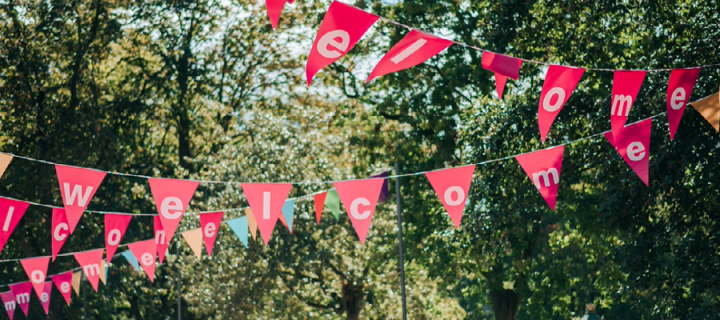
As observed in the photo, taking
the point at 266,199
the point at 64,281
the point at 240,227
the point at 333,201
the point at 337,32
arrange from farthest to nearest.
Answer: the point at 64,281 → the point at 240,227 → the point at 333,201 → the point at 266,199 → the point at 337,32

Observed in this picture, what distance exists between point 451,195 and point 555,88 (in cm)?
180

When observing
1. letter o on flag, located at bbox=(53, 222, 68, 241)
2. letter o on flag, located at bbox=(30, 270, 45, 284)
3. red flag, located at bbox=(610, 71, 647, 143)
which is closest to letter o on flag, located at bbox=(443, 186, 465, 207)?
red flag, located at bbox=(610, 71, 647, 143)

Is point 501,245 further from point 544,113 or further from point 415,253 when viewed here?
point 544,113

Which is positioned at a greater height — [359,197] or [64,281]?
[359,197]

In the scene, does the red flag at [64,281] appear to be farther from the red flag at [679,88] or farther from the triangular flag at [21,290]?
the red flag at [679,88]

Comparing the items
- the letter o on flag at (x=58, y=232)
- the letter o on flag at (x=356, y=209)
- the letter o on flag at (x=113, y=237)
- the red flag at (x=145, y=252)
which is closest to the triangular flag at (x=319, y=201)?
the letter o on flag at (x=356, y=209)

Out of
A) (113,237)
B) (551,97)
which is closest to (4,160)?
(113,237)

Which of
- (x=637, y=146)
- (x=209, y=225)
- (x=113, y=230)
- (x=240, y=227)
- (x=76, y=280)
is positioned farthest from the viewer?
(x=76, y=280)

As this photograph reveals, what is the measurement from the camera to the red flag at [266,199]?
29.0 ft

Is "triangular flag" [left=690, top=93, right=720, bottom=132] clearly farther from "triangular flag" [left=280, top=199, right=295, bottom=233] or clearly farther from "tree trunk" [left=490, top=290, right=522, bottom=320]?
"tree trunk" [left=490, top=290, right=522, bottom=320]

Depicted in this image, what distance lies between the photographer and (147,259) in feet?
39.1

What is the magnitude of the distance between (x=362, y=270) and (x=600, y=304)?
5.41 metres

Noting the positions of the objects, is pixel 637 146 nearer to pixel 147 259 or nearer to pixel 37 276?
pixel 147 259

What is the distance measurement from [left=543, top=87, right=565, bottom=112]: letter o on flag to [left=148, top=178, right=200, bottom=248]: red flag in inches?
160
